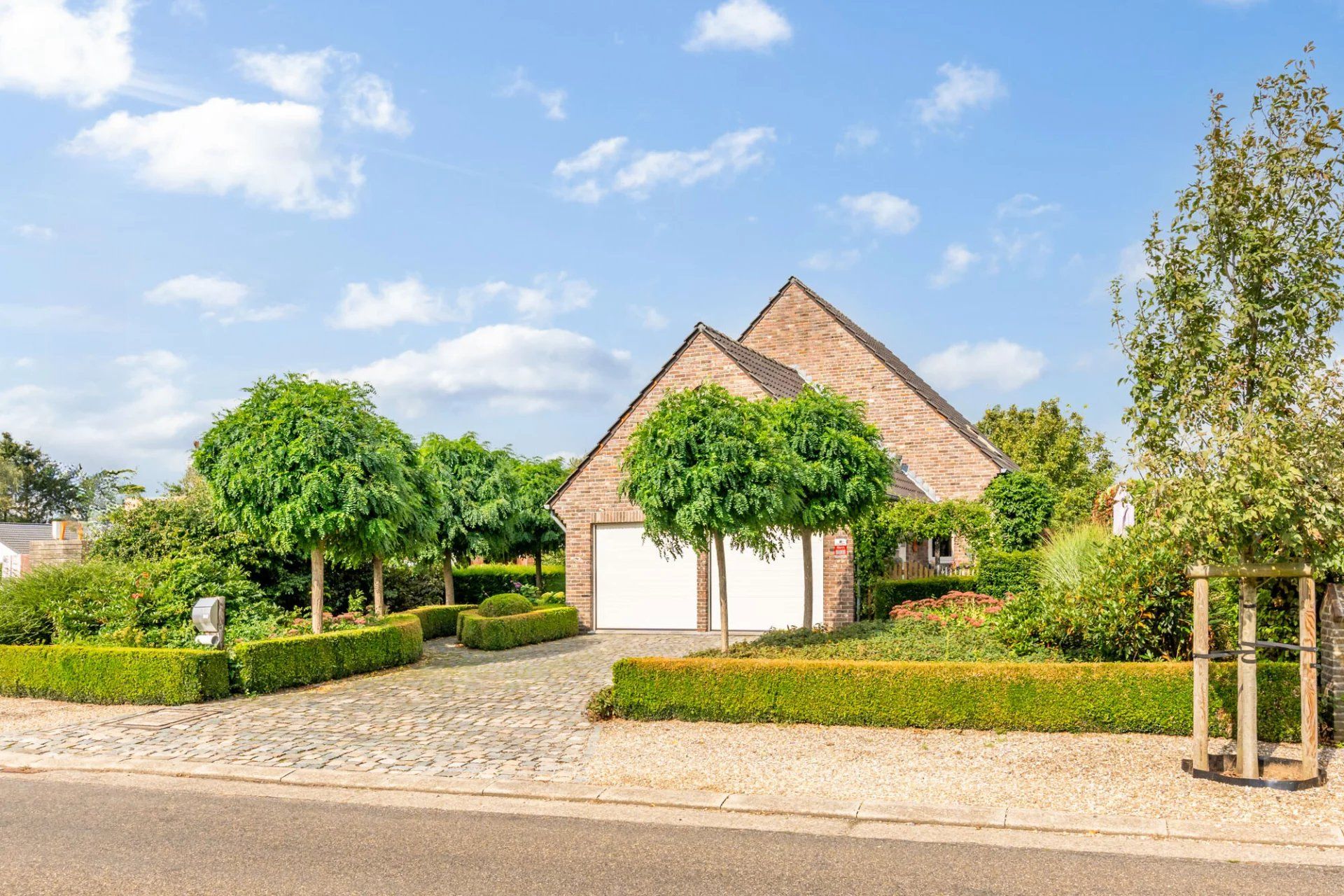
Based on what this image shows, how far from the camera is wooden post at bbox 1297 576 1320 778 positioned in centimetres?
799

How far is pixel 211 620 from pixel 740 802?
8.86 m

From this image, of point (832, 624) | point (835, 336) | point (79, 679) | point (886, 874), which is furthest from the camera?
point (835, 336)

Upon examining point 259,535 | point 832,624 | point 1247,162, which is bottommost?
point 832,624

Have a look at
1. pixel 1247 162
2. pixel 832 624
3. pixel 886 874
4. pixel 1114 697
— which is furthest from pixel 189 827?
pixel 832 624

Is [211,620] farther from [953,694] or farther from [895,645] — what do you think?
[953,694]

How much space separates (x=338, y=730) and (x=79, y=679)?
489 cm

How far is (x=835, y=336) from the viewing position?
88.2ft

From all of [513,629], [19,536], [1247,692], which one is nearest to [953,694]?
[1247,692]

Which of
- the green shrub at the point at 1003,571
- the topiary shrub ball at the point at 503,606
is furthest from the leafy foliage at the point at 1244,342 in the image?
the topiary shrub ball at the point at 503,606

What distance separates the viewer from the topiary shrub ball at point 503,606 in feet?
66.2

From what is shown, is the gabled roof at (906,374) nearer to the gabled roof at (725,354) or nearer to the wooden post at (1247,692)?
the gabled roof at (725,354)

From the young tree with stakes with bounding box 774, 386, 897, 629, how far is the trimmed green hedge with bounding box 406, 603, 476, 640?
29.9 feet

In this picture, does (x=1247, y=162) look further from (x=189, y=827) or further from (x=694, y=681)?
(x=189, y=827)

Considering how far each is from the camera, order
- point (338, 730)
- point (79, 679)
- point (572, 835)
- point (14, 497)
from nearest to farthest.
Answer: point (572, 835) < point (338, 730) < point (79, 679) < point (14, 497)
